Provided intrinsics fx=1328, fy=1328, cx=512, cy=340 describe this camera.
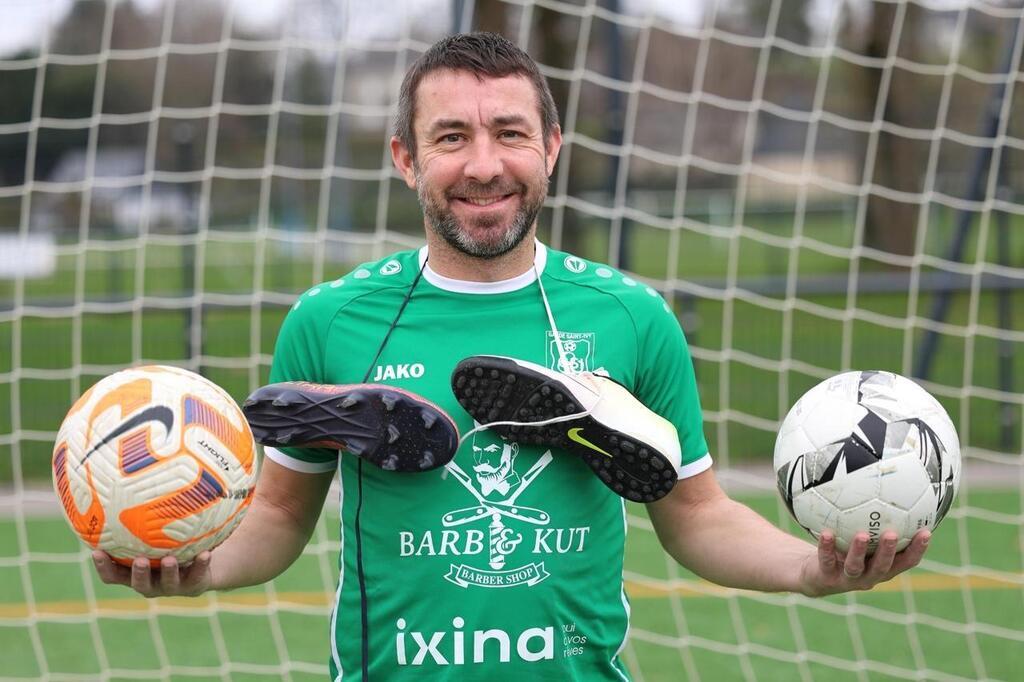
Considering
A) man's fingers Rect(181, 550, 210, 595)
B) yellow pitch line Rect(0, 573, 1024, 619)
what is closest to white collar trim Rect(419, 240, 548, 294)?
man's fingers Rect(181, 550, 210, 595)

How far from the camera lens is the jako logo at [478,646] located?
2564 millimetres

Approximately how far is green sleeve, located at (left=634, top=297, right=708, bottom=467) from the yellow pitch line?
12.9 ft

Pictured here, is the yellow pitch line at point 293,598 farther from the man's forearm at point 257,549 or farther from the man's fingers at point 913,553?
the man's fingers at point 913,553

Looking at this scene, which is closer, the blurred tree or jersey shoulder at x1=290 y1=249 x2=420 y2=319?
jersey shoulder at x1=290 y1=249 x2=420 y2=319

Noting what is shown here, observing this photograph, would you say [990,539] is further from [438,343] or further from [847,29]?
[847,29]

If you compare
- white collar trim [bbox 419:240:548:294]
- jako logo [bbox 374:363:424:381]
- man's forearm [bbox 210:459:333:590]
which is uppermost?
white collar trim [bbox 419:240:548:294]

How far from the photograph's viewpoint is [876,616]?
628 cm

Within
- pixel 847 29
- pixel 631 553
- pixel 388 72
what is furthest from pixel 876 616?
pixel 388 72

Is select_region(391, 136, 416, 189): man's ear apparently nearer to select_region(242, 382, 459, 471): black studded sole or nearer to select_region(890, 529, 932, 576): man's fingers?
select_region(242, 382, 459, 471): black studded sole

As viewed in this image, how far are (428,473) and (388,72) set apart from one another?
19502 millimetres

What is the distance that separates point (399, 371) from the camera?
8.73 feet

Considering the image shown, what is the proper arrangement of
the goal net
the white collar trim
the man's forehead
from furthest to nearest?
the goal net, the white collar trim, the man's forehead

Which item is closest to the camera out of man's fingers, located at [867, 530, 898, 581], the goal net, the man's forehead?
man's fingers, located at [867, 530, 898, 581]

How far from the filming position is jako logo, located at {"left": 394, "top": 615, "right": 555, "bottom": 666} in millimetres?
2564
